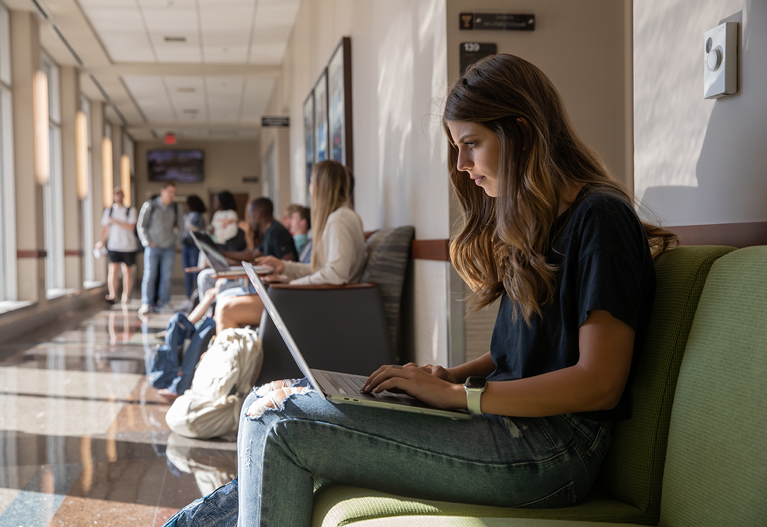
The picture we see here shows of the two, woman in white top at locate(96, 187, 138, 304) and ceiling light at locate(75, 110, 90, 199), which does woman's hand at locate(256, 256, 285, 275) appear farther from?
ceiling light at locate(75, 110, 90, 199)

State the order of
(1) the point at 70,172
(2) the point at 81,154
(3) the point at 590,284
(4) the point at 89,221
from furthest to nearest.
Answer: (4) the point at 89,221 < (2) the point at 81,154 < (1) the point at 70,172 < (3) the point at 590,284

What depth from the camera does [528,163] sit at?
122 centimetres

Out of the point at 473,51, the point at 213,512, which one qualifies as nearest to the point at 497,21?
the point at 473,51

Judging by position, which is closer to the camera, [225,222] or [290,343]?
[290,343]

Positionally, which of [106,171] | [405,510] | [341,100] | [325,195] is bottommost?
[405,510]

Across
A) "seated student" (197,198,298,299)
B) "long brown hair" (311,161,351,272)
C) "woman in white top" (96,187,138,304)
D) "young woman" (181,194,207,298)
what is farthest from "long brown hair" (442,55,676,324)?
"woman in white top" (96,187,138,304)

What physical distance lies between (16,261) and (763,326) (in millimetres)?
7543

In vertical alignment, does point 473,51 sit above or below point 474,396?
above

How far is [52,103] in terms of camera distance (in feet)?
31.4

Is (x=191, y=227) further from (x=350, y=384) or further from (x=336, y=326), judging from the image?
(x=350, y=384)

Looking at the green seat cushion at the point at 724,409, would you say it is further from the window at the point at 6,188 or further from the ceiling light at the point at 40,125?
the ceiling light at the point at 40,125

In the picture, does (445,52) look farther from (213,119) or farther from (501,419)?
(213,119)

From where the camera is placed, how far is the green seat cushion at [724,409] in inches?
34.4

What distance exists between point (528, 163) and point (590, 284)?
268 millimetres
